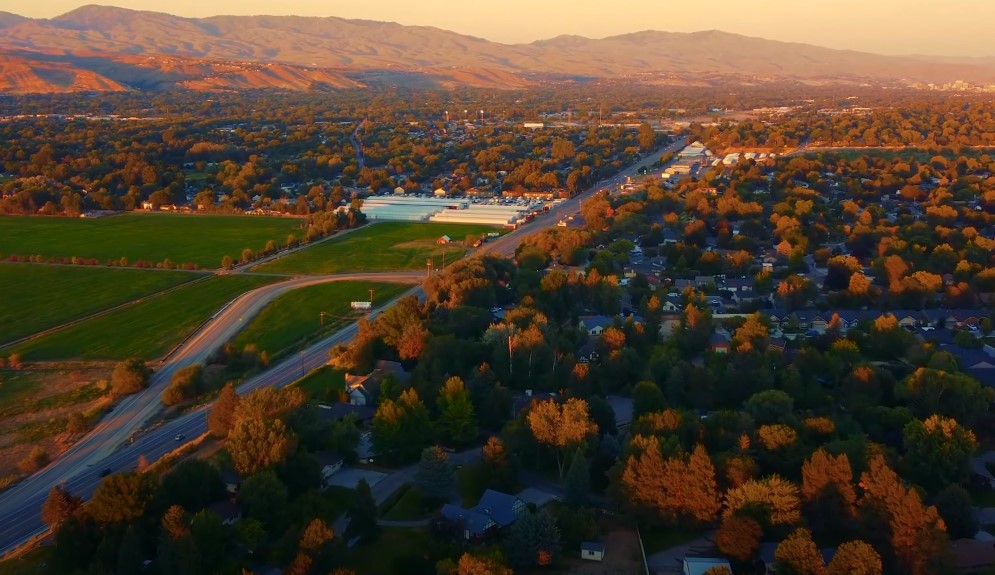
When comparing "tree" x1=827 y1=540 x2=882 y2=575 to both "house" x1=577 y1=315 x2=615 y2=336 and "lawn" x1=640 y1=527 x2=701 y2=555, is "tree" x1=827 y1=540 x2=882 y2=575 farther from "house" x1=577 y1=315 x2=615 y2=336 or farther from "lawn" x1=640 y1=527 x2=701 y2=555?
"house" x1=577 y1=315 x2=615 y2=336

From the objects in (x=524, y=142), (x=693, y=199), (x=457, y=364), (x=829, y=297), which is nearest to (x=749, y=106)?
(x=524, y=142)

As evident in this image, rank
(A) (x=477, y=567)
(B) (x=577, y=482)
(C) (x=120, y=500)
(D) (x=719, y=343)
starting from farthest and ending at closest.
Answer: (D) (x=719, y=343) < (B) (x=577, y=482) < (C) (x=120, y=500) < (A) (x=477, y=567)

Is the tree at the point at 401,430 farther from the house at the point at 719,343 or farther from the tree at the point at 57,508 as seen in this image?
the house at the point at 719,343

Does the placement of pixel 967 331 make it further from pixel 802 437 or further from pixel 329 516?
pixel 329 516

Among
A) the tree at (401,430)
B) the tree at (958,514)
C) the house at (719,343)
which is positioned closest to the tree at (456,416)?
the tree at (401,430)

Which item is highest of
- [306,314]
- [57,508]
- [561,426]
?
[561,426]

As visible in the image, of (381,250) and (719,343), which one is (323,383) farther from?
(381,250)

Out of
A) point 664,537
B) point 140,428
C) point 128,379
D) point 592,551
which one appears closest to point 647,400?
point 664,537

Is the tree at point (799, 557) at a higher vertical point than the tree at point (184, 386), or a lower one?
higher
